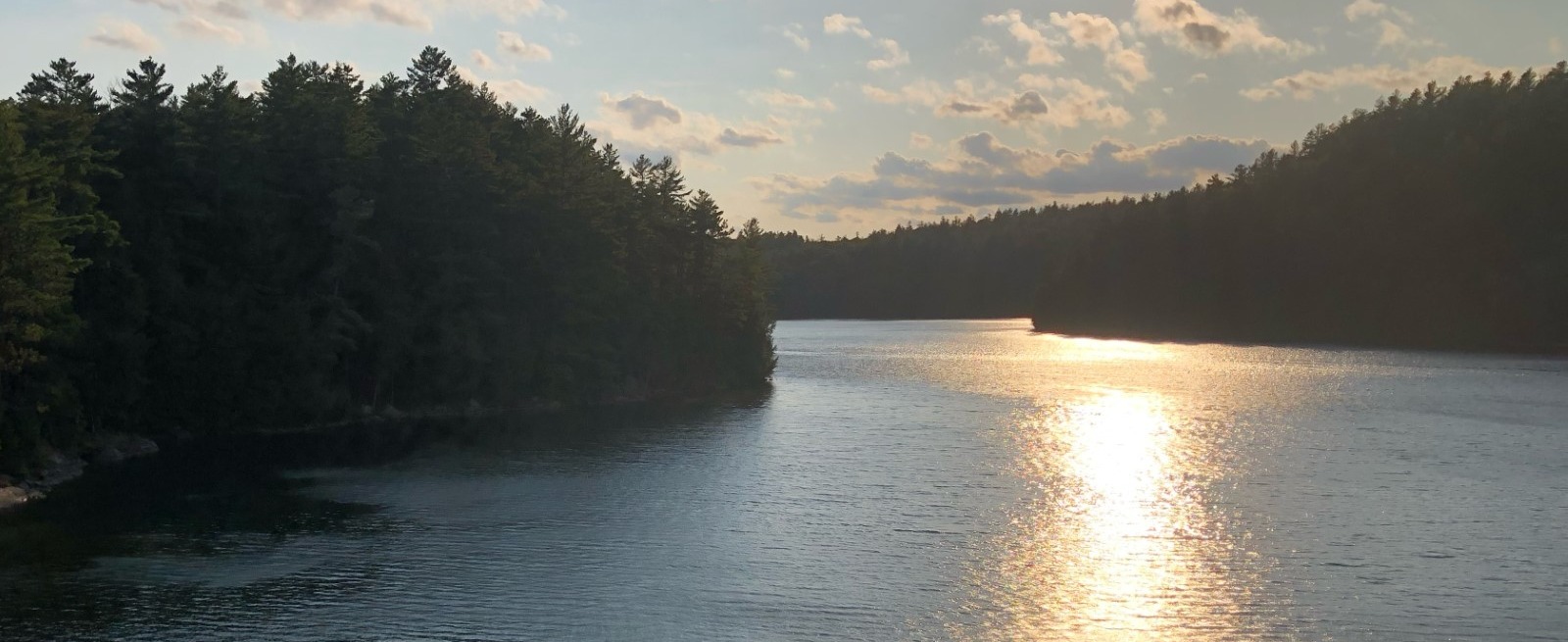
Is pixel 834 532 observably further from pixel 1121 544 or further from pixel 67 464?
pixel 67 464

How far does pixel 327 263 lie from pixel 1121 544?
47.6m

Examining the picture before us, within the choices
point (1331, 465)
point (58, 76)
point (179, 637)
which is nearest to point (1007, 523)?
point (1331, 465)

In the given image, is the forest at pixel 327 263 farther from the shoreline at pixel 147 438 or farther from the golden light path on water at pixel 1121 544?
the golden light path on water at pixel 1121 544

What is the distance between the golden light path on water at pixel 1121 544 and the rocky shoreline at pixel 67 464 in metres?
33.1

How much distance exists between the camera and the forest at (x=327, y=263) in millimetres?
49469

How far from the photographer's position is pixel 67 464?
160 feet

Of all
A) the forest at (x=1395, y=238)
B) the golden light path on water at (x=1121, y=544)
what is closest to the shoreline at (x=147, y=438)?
the golden light path on water at (x=1121, y=544)

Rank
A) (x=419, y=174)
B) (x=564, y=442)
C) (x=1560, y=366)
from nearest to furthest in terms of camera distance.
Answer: (x=564, y=442), (x=419, y=174), (x=1560, y=366)

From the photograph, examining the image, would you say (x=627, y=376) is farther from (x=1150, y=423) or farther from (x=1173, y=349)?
(x=1173, y=349)

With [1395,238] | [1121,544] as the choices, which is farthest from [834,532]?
[1395,238]

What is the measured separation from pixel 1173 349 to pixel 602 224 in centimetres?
7607

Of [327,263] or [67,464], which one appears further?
[327,263]

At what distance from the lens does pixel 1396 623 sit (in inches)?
1102

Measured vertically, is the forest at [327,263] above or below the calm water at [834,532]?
above
